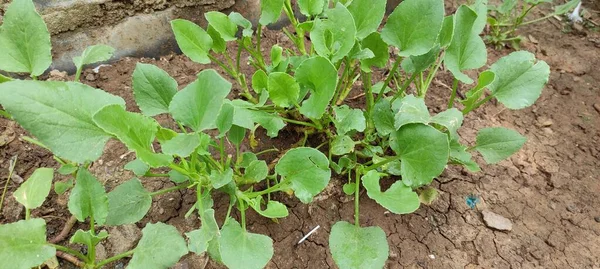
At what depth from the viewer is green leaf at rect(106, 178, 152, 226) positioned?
1171 millimetres

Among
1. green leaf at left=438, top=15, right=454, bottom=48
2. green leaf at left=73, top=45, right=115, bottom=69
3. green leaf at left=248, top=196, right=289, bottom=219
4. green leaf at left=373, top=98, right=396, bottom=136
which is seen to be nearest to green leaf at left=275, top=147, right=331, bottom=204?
green leaf at left=248, top=196, right=289, bottom=219

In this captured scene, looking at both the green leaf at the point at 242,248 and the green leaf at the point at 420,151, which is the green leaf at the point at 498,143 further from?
the green leaf at the point at 242,248

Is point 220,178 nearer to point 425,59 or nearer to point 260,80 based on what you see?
point 260,80

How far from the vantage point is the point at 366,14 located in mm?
1307

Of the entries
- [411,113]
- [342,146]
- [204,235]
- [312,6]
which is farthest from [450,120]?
[204,235]

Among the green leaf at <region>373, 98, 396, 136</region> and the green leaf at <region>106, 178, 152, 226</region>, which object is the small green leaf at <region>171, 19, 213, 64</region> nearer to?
the green leaf at <region>106, 178, 152, 226</region>

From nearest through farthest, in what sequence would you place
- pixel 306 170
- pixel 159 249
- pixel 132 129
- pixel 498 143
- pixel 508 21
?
1. pixel 132 129
2. pixel 159 249
3. pixel 306 170
4. pixel 498 143
5. pixel 508 21

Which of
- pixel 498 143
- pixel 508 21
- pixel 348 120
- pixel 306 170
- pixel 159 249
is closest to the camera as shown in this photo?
pixel 159 249

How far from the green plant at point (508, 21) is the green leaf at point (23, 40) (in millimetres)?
1776

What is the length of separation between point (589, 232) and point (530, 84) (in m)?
0.50

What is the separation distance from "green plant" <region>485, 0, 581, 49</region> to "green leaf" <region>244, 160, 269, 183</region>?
1388 mm

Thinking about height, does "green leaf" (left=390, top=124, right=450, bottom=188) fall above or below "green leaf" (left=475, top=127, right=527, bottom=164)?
above

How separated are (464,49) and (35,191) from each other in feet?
4.01

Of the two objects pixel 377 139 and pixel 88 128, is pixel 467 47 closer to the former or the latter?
pixel 377 139
